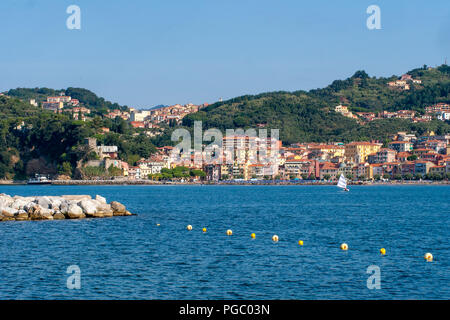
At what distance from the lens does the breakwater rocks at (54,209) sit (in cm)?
3216

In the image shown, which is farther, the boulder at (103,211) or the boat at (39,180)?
the boat at (39,180)

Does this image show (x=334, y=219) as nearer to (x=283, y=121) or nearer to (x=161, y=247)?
(x=161, y=247)

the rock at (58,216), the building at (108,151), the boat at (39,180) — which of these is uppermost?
the building at (108,151)

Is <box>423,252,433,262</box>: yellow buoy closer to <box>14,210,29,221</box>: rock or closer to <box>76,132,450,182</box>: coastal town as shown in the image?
<box>14,210,29,221</box>: rock

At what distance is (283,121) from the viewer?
172 meters

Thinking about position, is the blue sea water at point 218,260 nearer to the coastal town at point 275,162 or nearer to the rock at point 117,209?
the rock at point 117,209

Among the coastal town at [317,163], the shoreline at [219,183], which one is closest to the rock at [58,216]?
the shoreline at [219,183]

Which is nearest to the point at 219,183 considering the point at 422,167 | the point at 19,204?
the point at 422,167

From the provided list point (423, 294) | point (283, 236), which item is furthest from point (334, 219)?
point (423, 294)

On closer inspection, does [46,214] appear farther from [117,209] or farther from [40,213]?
[117,209]

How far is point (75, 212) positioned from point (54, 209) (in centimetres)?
129

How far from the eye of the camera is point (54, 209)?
33.3 m

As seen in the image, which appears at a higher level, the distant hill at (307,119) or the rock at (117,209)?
the distant hill at (307,119)
